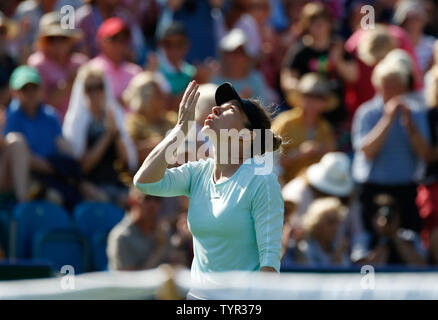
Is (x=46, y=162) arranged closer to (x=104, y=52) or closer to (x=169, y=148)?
(x=104, y=52)

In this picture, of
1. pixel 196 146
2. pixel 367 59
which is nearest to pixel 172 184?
pixel 196 146

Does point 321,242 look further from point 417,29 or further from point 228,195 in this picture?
point 228,195

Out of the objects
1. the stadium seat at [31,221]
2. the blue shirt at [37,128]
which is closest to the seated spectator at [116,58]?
the blue shirt at [37,128]

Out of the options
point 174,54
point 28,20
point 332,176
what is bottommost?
point 332,176

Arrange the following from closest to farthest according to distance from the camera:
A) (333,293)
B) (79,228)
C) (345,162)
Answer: (333,293) < (79,228) < (345,162)

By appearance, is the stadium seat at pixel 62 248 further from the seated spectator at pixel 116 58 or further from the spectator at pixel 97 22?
the spectator at pixel 97 22

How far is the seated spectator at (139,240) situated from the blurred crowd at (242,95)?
0.04 ft

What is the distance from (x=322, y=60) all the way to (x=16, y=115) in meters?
3.24

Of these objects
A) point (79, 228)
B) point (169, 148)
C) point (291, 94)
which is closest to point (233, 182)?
point (169, 148)

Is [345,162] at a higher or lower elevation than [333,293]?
higher

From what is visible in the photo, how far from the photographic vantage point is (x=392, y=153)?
27.7 feet

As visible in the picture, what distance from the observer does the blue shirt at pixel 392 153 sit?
27.6 feet

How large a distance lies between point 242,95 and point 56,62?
Answer: 5.85 ft

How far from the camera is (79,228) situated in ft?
26.6
